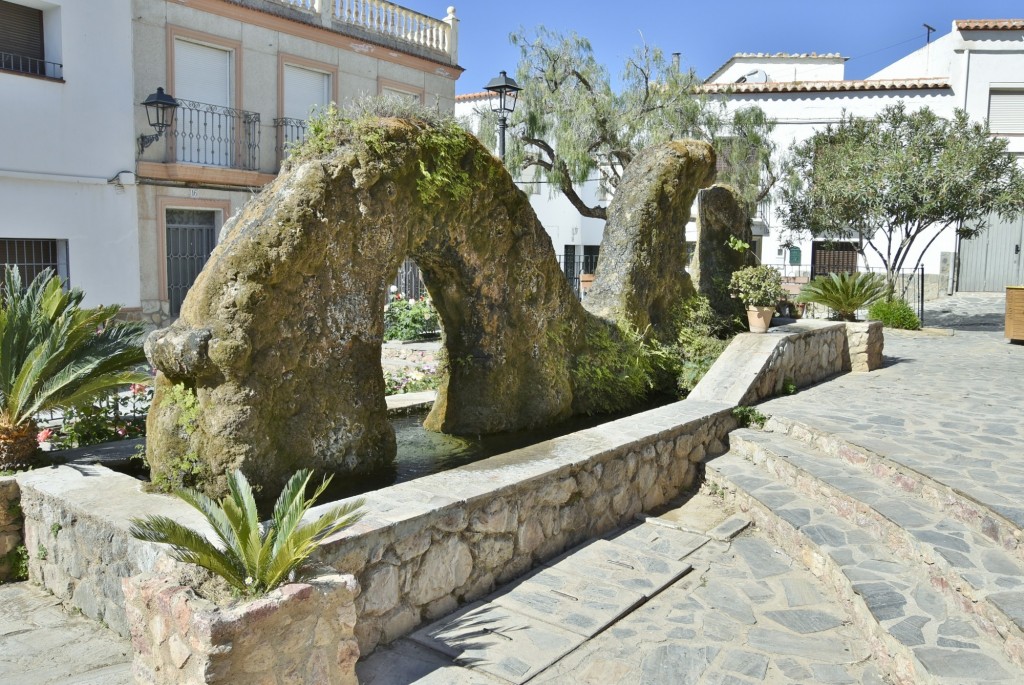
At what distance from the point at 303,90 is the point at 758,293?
10615 millimetres

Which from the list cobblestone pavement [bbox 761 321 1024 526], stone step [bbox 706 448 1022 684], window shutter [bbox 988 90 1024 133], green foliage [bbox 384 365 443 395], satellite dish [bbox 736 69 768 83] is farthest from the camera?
satellite dish [bbox 736 69 768 83]

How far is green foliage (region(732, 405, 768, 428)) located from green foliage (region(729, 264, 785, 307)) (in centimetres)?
256

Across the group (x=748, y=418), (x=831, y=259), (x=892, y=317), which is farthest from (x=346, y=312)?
(x=831, y=259)

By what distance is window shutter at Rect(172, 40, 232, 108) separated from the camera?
48.2ft

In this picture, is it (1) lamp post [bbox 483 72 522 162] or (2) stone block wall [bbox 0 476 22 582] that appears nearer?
(2) stone block wall [bbox 0 476 22 582]

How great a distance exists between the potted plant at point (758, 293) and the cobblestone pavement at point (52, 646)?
7.72m

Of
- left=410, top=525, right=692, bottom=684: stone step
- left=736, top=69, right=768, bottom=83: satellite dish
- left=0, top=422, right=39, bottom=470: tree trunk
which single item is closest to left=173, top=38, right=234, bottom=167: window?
left=0, top=422, right=39, bottom=470: tree trunk

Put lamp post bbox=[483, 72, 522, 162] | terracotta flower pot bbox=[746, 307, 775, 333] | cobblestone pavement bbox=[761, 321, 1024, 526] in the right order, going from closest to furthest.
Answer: cobblestone pavement bbox=[761, 321, 1024, 526]
terracotta flower pot bbox=[746, 307, 775, 333]
lamp post bbox=[483, 72, 522, 162]

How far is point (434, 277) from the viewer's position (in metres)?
6.72

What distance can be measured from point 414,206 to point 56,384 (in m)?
2.60

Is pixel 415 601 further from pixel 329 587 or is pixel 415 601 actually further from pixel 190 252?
pixel 190 252

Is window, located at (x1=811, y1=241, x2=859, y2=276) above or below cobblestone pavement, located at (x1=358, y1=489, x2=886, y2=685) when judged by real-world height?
above

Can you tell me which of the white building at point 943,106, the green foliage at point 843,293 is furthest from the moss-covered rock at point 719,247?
the white building at point 943,106

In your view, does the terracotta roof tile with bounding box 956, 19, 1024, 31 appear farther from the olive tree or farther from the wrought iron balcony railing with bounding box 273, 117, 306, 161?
the wrought iron balcony railing with bounding box 273, 117, 306, 161
